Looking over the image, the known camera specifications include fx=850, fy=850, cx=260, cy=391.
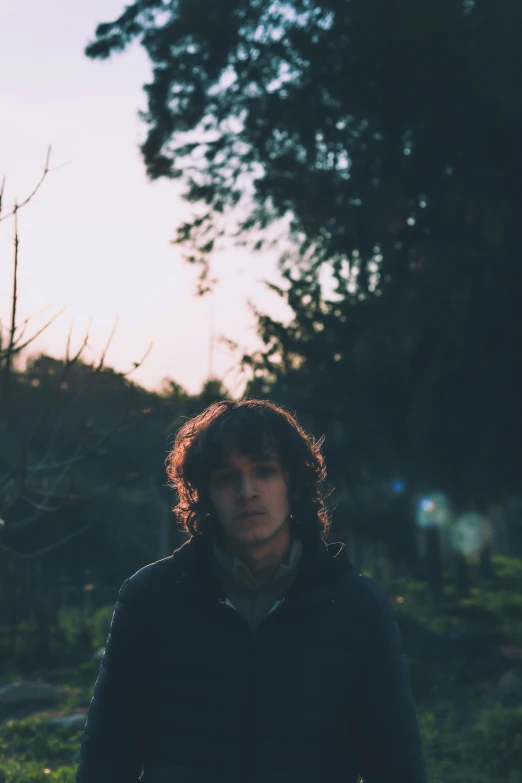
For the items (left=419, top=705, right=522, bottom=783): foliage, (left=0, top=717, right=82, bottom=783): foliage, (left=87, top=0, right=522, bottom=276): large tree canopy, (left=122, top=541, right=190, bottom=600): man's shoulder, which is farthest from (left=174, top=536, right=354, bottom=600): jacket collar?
(left=87, top=0, right=522, bottom=276): large tree canopy

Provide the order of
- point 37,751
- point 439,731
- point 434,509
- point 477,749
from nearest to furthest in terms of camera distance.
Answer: point 477,749 < point 37,751 < point 439,731 < point 434,509

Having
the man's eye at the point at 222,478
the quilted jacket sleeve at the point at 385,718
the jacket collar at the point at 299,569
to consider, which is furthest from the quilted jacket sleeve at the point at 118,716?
the quilted jacket sleeve at the point at 385,718

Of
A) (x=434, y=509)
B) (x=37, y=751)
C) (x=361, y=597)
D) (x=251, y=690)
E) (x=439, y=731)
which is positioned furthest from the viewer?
(x=434, y=509)

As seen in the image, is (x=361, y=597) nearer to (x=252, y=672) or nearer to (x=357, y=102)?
(x=252, y=672)

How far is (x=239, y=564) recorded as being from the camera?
2.26 m

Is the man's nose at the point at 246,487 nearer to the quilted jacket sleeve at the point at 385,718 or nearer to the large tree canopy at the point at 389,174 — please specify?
the quilted jacket sleeve at the point at 385,718

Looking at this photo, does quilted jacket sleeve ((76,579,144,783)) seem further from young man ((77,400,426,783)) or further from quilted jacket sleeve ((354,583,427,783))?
quilted jacket sleeve ((354,583,427,783))

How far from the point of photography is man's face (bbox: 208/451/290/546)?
7.57 feet

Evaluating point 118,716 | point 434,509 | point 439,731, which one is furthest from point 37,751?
point 434,509

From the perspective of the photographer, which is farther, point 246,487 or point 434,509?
point 434,509

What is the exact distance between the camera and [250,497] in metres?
2.32

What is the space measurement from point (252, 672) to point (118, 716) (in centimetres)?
37

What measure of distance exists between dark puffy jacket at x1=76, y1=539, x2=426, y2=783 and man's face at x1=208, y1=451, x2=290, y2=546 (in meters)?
0.15

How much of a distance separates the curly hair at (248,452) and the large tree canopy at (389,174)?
612 cm
